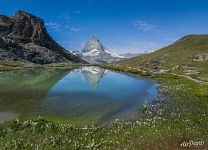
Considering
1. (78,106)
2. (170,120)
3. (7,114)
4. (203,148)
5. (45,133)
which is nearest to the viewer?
(203,148)

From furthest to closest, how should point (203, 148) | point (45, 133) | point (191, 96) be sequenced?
1. point (191, 96)
2. point (45, 133)
3. point (203, 148)

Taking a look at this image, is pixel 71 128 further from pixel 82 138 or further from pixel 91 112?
pixel 91 112

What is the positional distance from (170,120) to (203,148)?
1254 cm

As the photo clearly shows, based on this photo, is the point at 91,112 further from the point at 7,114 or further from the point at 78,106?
the point at 7,114

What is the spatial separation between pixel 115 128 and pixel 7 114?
17.2 m

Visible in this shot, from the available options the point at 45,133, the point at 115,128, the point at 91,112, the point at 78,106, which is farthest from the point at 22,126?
the point at 78,106

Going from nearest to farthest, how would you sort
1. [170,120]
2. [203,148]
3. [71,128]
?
[203,148] < [71,128] < [170,120]

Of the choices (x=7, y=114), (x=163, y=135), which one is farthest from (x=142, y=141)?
(x=7, y=114)

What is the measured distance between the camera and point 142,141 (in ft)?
105

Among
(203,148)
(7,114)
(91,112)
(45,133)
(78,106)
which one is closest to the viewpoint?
(203,148)

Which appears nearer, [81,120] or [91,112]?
[81,120]

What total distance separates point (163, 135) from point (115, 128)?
5.76m

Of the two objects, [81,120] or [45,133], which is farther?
[81,120]

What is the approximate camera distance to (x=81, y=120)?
44438 millimetres
